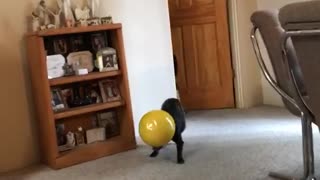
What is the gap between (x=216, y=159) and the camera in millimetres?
3145

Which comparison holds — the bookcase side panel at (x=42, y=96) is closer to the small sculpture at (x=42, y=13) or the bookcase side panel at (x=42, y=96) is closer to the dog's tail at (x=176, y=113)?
the small sculpture at (x=42, y=13)

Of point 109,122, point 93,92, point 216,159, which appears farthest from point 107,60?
point 216,159

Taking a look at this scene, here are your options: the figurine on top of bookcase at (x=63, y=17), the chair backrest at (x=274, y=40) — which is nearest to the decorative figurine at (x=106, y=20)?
the figurine on top of bookcase at (x=63, y=17)

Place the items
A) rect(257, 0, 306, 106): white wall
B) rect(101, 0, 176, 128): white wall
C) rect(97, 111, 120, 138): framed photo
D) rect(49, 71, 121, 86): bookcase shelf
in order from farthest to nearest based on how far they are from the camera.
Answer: rect(257, 0, 306, 106): white wall < rect(101, 0, 176, 128): white wall < rect(97, 111, 120, 138): framed photo < rect(49, 71, 121, 86): bookcase shelf

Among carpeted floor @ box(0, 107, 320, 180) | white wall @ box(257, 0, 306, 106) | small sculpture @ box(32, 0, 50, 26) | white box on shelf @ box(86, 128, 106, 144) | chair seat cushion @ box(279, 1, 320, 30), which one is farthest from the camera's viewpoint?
white wall @ box(257, 0, 306, 106)

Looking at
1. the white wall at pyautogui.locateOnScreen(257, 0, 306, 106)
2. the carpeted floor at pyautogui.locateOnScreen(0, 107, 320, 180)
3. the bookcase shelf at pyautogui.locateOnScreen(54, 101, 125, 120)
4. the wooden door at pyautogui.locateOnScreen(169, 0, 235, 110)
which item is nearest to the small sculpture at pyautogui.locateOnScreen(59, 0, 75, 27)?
the bookcase shelf at pyautogui.locateOnScreen(54, 101, 125, 120)

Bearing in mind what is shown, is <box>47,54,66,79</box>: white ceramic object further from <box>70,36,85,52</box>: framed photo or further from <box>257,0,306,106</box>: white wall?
<box>257,0,306,106</box>: white wall

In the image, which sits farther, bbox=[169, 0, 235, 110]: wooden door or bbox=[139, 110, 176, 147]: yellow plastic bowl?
bbox=[169, 0, 235, 110]: wooden door

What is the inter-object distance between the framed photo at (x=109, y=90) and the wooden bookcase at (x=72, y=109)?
4 cm

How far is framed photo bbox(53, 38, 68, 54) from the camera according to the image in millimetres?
3436

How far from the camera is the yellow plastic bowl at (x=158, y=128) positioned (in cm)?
312

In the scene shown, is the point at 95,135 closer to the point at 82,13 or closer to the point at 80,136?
the point at 80,136

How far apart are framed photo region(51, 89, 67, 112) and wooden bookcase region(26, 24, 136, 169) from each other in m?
0.04

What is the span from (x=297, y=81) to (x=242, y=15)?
252 cm
